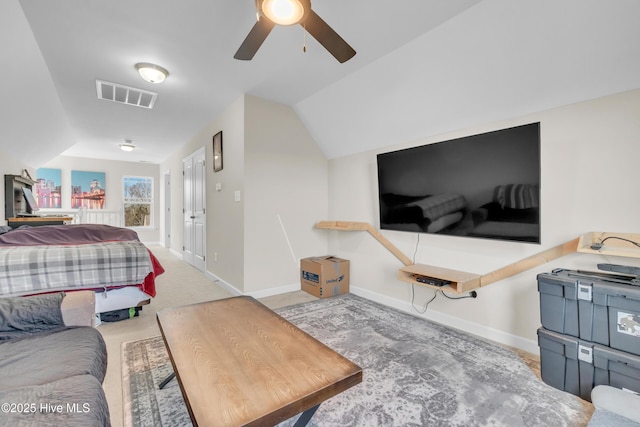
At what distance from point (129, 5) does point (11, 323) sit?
2.02 meters

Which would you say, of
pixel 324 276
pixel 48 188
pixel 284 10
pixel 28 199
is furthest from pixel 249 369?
pixel 48 188

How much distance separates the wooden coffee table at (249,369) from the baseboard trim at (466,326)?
1723 mm

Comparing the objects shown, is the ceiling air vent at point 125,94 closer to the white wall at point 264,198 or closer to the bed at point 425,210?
the white wall at point 264,198

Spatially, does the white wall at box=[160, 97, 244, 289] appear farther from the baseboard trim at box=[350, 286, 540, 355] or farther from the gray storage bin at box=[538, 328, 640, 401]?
the gray storage bin at box=[538, 328, 640, 401]

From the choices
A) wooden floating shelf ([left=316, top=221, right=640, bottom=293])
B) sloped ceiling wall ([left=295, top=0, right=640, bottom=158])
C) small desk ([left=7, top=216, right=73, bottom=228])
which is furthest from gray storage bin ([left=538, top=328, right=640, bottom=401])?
small desk ([left=7, top=216, right=73, bottom=228])

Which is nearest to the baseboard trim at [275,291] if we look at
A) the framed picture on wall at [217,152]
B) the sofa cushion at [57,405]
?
the framed picture on wall at [217,152]

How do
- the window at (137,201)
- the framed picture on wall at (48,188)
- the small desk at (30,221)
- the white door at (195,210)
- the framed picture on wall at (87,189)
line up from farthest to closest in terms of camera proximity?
1. the window at (137,201)
2. the framed picture on wall at (87,189)
3. the framed picture on wall at (48,188)
4. the white door at (195,210)
5. the small desk at (30,221)

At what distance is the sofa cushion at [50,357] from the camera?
41.3 inches

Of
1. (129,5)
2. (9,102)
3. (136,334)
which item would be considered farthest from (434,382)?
(9,102)

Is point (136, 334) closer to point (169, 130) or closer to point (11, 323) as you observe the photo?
point (11, 323)

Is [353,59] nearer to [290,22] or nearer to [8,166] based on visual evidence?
[290,22]

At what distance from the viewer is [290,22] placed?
1.48 meters

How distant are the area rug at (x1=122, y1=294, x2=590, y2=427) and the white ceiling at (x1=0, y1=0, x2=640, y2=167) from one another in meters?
1.88

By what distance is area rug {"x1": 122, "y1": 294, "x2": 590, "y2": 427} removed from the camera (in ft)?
4.72
